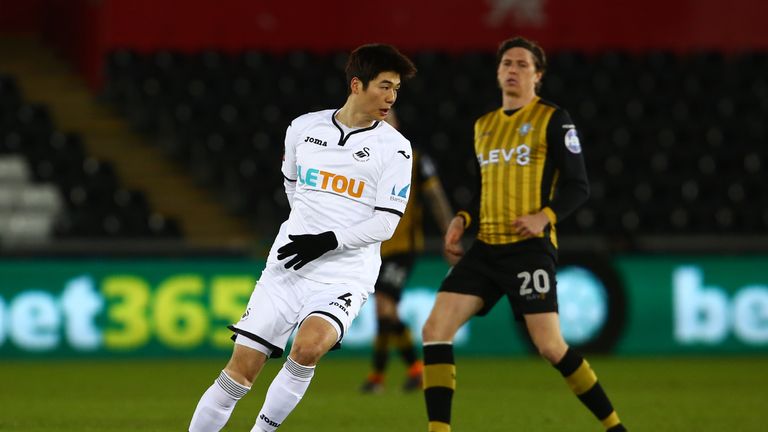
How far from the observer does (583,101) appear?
60.4ft

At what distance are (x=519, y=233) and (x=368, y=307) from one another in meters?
6.08

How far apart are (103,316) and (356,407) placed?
4.27 metres

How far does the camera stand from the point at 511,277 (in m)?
6.73

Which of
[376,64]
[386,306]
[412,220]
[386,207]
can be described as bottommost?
[386,306]

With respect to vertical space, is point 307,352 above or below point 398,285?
above

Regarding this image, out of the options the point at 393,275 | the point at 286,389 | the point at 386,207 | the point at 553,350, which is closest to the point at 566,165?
the point at 553,350

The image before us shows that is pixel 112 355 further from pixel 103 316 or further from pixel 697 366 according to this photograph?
pixel 697 366

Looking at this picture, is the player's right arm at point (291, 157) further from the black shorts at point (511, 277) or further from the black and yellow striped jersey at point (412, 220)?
the black and yellow striped jersey at point (412, 220)

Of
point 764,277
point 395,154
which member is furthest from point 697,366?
point 395,154

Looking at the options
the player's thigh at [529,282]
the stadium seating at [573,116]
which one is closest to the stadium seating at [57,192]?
the stadium seating at [573,116]

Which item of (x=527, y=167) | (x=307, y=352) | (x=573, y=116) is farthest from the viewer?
(x=573, y=116)

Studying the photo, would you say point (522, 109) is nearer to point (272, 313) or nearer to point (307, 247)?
point (307, 247)

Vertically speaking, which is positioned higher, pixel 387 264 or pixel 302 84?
pixel 302 84

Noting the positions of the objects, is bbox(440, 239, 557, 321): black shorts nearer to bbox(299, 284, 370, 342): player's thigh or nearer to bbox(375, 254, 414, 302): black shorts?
bbox(299, 284, 370, 342): player's thigh
